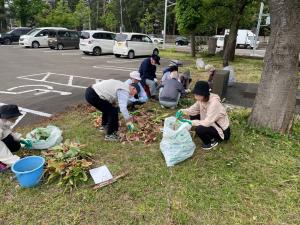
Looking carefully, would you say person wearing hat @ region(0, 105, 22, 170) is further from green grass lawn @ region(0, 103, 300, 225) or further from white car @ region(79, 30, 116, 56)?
white car @ region(79, 30, 116, 56)

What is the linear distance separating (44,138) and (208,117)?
2.54 meters

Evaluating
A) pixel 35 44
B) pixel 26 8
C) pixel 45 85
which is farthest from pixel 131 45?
pixel 26 8

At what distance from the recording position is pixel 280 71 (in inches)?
163

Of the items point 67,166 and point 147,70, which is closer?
point 67,166

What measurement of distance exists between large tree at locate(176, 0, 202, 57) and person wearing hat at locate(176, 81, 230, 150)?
1277 cm

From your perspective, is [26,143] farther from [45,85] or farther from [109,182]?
[45,85]

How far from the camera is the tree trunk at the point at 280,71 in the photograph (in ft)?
13.0

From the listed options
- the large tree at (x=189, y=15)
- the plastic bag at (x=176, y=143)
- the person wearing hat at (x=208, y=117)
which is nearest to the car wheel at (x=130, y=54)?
the large tree at (x=189, y=15)

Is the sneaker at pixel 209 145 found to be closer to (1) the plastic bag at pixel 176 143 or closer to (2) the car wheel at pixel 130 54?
(1) the plastic bag at pixel 176 143

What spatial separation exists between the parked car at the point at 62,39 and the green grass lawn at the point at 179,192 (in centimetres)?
1859

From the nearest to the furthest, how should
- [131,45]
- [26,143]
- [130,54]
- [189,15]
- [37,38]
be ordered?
[26,143], [189,15], [131,45], [130,54], [37,38]

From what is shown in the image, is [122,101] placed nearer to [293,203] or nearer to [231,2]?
[293,203]

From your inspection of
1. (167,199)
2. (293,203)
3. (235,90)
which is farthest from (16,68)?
(293,203)

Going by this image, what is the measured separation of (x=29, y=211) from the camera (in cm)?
276
